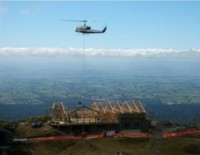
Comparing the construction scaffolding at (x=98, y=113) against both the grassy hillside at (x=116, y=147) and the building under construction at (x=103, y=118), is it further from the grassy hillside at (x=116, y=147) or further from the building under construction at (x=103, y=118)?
the grassy hillside at (x=116, y=147)

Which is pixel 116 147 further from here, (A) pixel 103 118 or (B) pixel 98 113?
(B) pixel 98 113

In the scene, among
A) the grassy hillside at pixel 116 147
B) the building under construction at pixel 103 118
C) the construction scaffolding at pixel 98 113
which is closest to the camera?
the grassy hillside at pixel 116 147

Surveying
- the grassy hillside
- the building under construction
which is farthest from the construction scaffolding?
the grassy hillside

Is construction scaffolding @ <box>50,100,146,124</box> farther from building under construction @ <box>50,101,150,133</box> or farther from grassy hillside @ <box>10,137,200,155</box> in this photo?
grassy hillside @ <box>10,137,200,155</box>

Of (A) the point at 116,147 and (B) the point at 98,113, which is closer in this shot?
(A) the point at 116,147

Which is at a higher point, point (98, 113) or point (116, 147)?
point (98, 113)

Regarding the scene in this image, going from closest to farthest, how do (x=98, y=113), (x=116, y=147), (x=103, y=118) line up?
(x=116, y=147) → (x=103, y=118) → (x=98, y=113)

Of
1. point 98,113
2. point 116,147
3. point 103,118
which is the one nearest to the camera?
point 116,147

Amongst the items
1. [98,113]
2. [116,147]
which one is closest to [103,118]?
[98,113]

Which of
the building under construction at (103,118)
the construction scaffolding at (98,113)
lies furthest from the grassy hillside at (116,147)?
the construction scaffolding at (98,113)
